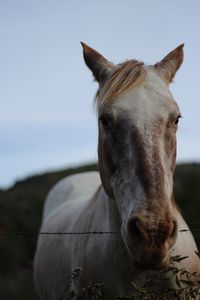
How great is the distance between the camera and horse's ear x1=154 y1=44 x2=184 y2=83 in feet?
13.1

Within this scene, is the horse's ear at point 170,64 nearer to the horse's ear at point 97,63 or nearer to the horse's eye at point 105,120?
the horse's ear at point 97,63

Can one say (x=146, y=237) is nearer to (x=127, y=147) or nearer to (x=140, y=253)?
(x=140, y=253)

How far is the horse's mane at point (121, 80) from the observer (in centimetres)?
360

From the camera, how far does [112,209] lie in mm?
3846

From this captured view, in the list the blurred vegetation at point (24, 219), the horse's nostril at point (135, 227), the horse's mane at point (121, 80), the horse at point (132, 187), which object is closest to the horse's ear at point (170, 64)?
the horse at point (132, 187)

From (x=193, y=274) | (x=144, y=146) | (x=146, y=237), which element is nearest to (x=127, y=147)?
(x=144, y=146)

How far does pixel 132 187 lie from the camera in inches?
126

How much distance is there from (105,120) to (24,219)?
803 centimetres

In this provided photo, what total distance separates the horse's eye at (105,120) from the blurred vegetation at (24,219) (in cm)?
524

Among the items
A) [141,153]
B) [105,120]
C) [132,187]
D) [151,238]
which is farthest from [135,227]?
[105,120]

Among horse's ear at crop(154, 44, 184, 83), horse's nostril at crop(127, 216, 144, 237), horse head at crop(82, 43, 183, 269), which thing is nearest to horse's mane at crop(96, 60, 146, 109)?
horse head at crop(82, 43, 183, 269)

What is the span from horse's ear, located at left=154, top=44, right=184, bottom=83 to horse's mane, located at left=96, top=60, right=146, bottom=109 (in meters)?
0.21

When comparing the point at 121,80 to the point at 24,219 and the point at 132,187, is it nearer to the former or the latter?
the point at 132,187

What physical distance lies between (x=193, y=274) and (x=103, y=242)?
646 millimetres
